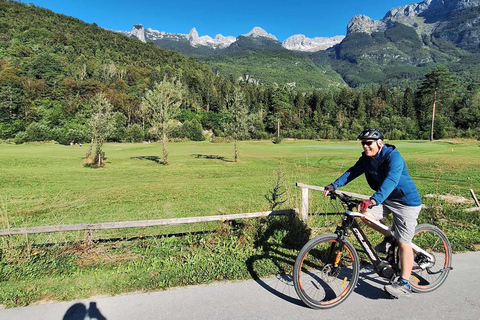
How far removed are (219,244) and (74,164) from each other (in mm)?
28100

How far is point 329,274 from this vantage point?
147 inches

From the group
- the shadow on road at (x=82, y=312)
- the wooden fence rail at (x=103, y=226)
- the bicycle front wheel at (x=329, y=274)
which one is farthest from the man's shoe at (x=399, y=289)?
the shadow on road at (x=82, y=312)

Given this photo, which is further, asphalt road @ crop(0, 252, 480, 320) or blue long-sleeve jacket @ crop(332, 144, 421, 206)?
blue long-sleeve jacket @ crop(332, 144, 421, 206)

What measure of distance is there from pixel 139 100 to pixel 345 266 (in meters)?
102

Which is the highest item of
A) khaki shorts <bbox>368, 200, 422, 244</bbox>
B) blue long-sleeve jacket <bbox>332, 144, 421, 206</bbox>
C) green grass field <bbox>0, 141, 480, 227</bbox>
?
blue long-sleeve jacket <bbox>332, 144, 421, 206</bbox>

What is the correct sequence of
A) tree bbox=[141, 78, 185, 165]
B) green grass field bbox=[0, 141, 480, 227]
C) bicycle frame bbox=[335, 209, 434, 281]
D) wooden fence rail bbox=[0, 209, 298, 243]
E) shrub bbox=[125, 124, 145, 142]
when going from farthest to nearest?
1. shrub bbox=[125, 124, 145, 142]
2. tree bbox=[141, 78, 185, 165]
3. green grass field bbox=[0, 141, 480, 227]
4. wooden fence rail bbox=[0, 209, 298, 243]
5. bicycle frame bbox=[335, 209, 434, 281]

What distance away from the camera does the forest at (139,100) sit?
73.9 meters

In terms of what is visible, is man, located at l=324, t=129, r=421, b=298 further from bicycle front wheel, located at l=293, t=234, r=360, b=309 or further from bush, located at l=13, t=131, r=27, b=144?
bush, located at l=13, t=131, r=27, b=144

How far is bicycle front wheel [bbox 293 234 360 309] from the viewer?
3.46m

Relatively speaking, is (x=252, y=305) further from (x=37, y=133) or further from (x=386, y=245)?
(x=37, y=133)

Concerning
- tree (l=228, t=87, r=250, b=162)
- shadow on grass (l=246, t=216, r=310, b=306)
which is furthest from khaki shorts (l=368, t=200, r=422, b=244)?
tree (l=228, t=87, r=250, b=162)

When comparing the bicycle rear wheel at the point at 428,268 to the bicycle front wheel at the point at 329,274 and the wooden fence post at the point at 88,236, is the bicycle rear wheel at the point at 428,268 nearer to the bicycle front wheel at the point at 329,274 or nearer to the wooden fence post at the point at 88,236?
the bicycle front wheel at the point at 329,274

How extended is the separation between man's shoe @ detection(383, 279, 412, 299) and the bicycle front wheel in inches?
16.3

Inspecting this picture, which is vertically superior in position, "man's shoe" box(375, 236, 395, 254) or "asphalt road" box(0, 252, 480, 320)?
"man's shoe" box(375, 236, 395, 254)
